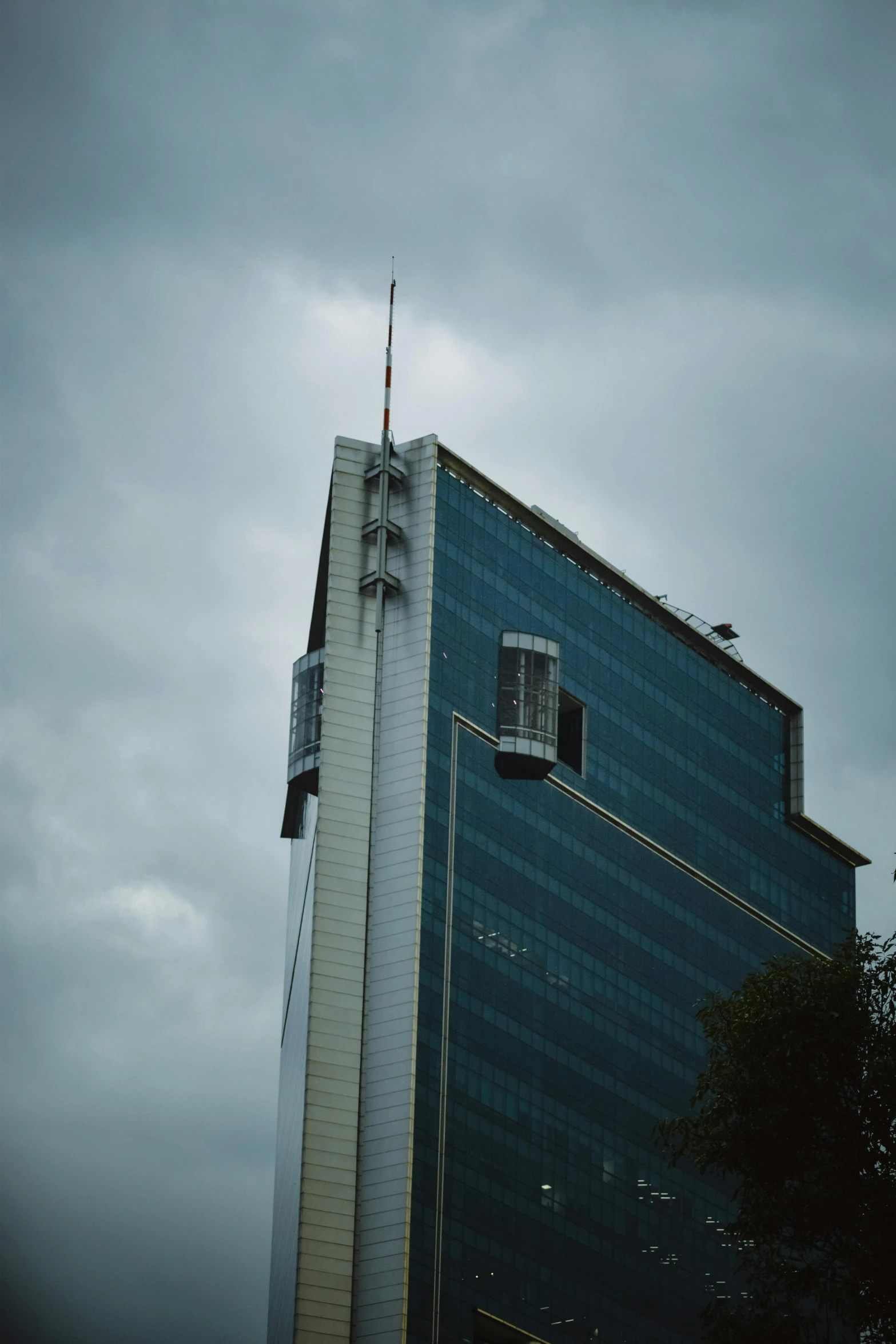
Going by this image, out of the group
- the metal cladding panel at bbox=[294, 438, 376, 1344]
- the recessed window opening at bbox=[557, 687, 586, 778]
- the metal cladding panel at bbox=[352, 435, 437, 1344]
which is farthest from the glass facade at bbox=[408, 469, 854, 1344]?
the metal cladding panel at bbox=[294, 438, 376, 1344]

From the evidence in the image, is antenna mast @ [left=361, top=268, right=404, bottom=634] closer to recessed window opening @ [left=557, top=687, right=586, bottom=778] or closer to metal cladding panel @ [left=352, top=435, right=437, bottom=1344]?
metal cladding panel @ [left=352, top=435, right=437, bottom=1344]

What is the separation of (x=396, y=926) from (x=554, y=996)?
22.9 metres

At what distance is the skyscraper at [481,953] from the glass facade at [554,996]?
1.04ft

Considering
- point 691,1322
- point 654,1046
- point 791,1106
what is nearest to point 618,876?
point 654,1046

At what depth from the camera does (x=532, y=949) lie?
6609 inches

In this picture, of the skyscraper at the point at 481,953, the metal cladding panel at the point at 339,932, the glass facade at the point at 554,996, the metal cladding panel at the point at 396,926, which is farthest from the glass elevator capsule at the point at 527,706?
the metal cladding panel at the point at 339,932

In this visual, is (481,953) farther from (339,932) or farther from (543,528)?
(543,528)

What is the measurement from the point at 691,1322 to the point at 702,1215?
37.7ft

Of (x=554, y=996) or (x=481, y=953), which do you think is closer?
(x=481, y=953)

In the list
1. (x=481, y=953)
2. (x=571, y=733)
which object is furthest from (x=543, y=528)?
(x=481, y=953)

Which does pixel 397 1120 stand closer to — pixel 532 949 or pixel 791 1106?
pixel 532 949

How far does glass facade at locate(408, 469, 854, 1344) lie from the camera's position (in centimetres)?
15138

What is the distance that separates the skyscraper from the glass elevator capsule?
0.26 m

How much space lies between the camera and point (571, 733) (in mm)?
188000
